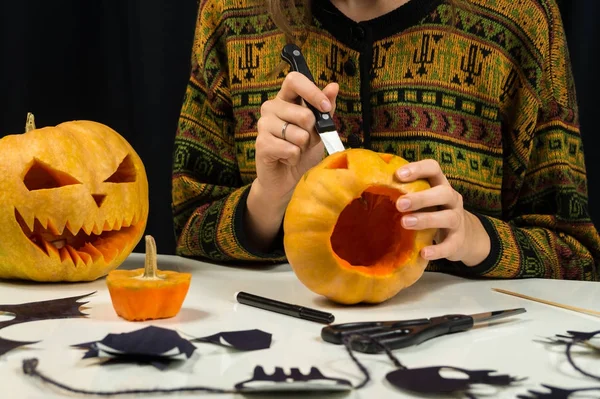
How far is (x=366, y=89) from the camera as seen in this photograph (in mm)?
1307

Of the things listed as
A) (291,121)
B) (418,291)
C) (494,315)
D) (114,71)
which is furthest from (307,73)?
(114,71)

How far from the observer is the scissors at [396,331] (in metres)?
0.72

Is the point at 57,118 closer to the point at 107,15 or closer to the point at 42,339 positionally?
the point at 107,15

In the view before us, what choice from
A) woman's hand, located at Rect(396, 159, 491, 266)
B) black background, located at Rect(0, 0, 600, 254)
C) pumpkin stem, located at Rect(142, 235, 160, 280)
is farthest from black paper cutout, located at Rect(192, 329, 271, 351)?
black background, located at Rect(0, 0, 600, 254)

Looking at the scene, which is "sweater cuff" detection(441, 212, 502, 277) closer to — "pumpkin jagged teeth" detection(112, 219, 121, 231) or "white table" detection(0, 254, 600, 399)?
"white table" detection(0, 254, 600, 399)

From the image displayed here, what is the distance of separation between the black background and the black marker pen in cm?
103

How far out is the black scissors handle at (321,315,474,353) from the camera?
72 cm

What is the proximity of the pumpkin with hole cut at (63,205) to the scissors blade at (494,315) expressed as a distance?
0.55 metres

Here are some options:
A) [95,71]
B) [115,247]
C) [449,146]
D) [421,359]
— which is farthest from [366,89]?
[95,71]

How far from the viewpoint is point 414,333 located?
740mm

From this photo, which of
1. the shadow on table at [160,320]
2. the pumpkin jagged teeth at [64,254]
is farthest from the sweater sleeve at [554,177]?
the pumpkin jagged teeth at [64,254]

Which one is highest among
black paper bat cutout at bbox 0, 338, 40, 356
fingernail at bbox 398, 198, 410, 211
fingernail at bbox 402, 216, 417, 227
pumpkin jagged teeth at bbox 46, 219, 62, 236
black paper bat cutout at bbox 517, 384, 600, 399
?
fingernail at bbox 398, 198, 410, 211

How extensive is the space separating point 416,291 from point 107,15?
4.19ft

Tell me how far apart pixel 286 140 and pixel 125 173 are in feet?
0.94
